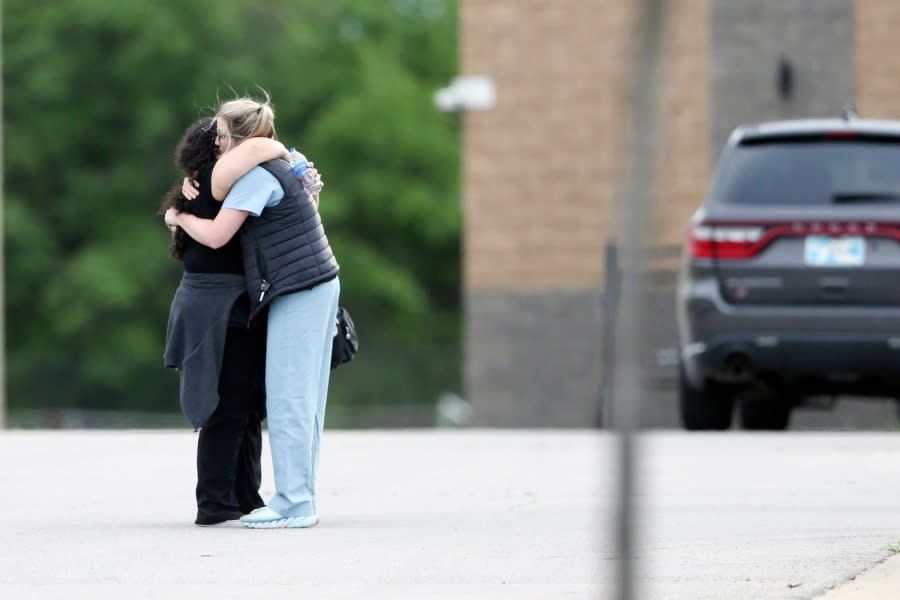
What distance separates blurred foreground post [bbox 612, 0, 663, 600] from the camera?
365 cm

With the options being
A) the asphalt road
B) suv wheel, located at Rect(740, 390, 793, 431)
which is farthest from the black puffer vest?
suv wheel, located at Rect(740, 390, 793, 431)

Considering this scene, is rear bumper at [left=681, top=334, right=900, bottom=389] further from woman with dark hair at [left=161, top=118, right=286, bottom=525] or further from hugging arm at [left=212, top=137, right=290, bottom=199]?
hugging arm at [left=212, top=137, right=290, bottom=199]

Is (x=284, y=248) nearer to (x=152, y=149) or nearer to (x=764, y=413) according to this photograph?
(x=764, y=413)

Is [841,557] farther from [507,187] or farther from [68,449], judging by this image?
[507,187]

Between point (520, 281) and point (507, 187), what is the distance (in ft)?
3.56

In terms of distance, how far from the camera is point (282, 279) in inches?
315

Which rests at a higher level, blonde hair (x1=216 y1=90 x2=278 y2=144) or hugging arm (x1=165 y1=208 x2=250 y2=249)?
blonde hair (x1=216 y1=90 x2=278 y2=144)

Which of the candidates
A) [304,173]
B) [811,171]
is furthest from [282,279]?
[811,171]

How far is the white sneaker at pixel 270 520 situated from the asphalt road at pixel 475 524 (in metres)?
0.09

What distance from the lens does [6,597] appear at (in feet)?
21.0

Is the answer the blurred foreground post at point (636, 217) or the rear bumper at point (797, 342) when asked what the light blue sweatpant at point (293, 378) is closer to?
the blurred foreground post at point (636, 217)

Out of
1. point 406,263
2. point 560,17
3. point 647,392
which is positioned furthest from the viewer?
point 406,263

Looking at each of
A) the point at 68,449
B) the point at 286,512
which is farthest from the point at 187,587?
the point at 68,449

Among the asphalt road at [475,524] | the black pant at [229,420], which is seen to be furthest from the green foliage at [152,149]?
the black pant at [229,420]
